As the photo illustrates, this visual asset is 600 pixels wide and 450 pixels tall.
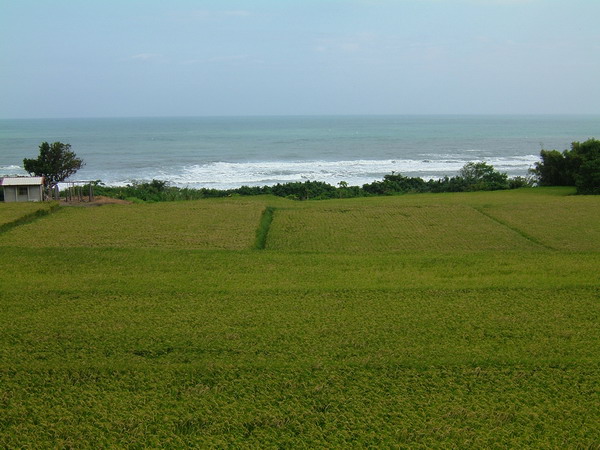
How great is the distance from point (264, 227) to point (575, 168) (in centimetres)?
1973

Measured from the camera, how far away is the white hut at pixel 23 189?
2314 cm

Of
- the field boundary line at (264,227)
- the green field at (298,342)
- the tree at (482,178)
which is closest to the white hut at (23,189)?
the green field at (298,342)

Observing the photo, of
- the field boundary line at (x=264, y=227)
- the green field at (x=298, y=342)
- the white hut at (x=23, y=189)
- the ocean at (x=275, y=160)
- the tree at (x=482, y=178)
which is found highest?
the ocean at (x=275, y=160)

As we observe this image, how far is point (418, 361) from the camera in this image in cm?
760

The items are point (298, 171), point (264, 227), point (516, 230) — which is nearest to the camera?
point (516, 230)

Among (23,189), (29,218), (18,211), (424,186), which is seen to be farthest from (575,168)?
(23,189)

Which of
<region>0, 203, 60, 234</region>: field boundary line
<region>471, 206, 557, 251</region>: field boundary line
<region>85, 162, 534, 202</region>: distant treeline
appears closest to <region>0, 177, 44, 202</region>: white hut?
<region>0, 203, 60, 234</region>: field boundary line

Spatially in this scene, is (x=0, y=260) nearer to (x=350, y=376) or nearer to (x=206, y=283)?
(x=206, y=283)

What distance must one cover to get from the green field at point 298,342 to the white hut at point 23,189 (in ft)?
27.2

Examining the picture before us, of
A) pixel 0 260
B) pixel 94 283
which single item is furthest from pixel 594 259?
pixel 0 260

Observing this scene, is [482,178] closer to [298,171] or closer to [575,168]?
[575,168]

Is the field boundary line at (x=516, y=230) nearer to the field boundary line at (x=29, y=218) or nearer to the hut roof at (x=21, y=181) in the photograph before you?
the field boundary line at (x=29, y=218)

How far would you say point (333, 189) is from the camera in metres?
32.9

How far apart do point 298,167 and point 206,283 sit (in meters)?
43.1
